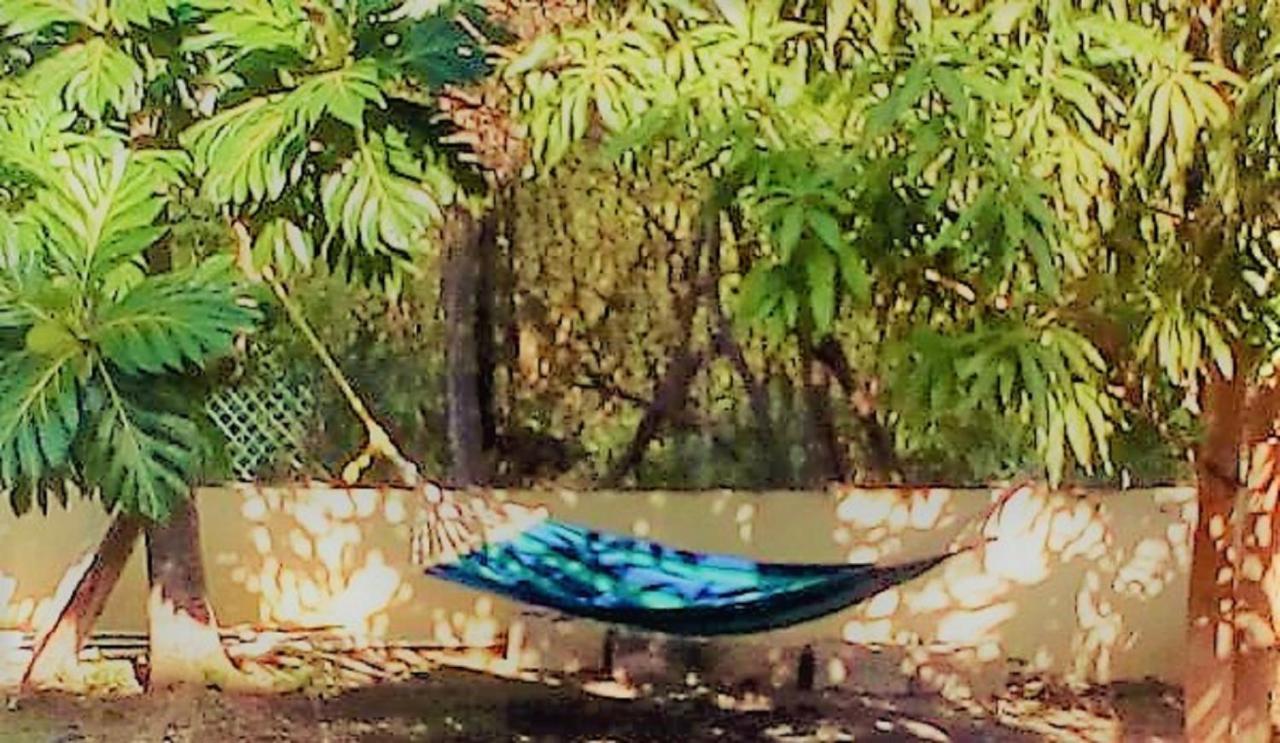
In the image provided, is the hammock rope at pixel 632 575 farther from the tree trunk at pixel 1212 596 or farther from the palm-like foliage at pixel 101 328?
the palm-like foliage at pixel 101 328

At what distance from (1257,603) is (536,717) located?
2.92 feet

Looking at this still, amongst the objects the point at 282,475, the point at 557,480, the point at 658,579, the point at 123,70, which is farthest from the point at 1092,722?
the point at 123,70

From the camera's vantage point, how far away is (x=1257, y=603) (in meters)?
2.27

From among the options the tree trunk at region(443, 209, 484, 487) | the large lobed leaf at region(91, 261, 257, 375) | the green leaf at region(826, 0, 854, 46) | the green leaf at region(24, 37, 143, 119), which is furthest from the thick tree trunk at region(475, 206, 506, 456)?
the green leaf at region(826, 0, 854, 46)

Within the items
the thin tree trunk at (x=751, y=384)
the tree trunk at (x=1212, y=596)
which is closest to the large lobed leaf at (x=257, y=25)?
the thin tree trunk at (x=751, y=384)

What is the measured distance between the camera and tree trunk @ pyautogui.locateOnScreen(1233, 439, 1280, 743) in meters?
2.24

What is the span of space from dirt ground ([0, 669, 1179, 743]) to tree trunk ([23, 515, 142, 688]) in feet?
0.12

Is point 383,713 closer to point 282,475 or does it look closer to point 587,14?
A: point 282,475

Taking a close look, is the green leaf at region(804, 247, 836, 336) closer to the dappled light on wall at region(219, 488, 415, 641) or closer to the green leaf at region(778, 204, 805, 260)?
the green leaf at region(778, 204, 805, 260)

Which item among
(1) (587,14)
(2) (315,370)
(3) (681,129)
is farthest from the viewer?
(2) (315,370)

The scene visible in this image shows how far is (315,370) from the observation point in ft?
7.66

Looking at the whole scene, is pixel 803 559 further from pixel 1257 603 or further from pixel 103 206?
pixel 103 206

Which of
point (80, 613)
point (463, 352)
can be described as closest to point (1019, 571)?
point (463, 352)

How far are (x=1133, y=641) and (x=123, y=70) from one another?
139cm
